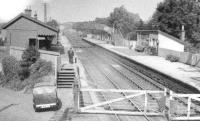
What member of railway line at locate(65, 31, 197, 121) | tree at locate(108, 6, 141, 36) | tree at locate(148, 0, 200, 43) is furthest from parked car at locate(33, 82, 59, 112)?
tree at locate(108, 6, 141, 36)

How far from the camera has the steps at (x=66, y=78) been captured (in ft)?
79.5

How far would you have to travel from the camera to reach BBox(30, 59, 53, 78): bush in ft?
84.2

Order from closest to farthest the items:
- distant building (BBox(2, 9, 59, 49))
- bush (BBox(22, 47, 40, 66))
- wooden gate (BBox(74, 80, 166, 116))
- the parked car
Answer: wooden gate (BBox(74, 80, 166, 116)) → the parked car → bush (BBox(22, 47, 40, 66)) → distant building (BBox(2, 9, 59, 49))

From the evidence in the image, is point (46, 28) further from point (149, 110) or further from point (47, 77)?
point (149, 110)

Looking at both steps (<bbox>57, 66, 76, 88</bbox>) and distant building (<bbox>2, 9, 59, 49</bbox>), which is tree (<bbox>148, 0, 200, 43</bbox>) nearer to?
distant building (<bbox>2, 9, 59, 49</bbox>)

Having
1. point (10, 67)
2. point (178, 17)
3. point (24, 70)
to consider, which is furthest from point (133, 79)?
point (178, 17)

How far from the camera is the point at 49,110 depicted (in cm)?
1781

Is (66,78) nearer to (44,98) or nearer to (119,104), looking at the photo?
(44,98)

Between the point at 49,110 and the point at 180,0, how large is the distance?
4702 cm

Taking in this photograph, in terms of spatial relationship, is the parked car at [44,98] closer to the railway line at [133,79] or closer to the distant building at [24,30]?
the railway line at [133,79]

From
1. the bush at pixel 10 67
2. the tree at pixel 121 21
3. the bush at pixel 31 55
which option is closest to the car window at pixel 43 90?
the bush at pixel 31 55

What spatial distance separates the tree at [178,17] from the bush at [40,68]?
122 feet

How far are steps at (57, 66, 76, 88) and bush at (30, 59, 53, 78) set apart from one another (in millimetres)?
1182

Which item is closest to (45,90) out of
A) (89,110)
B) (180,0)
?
(89,110)
